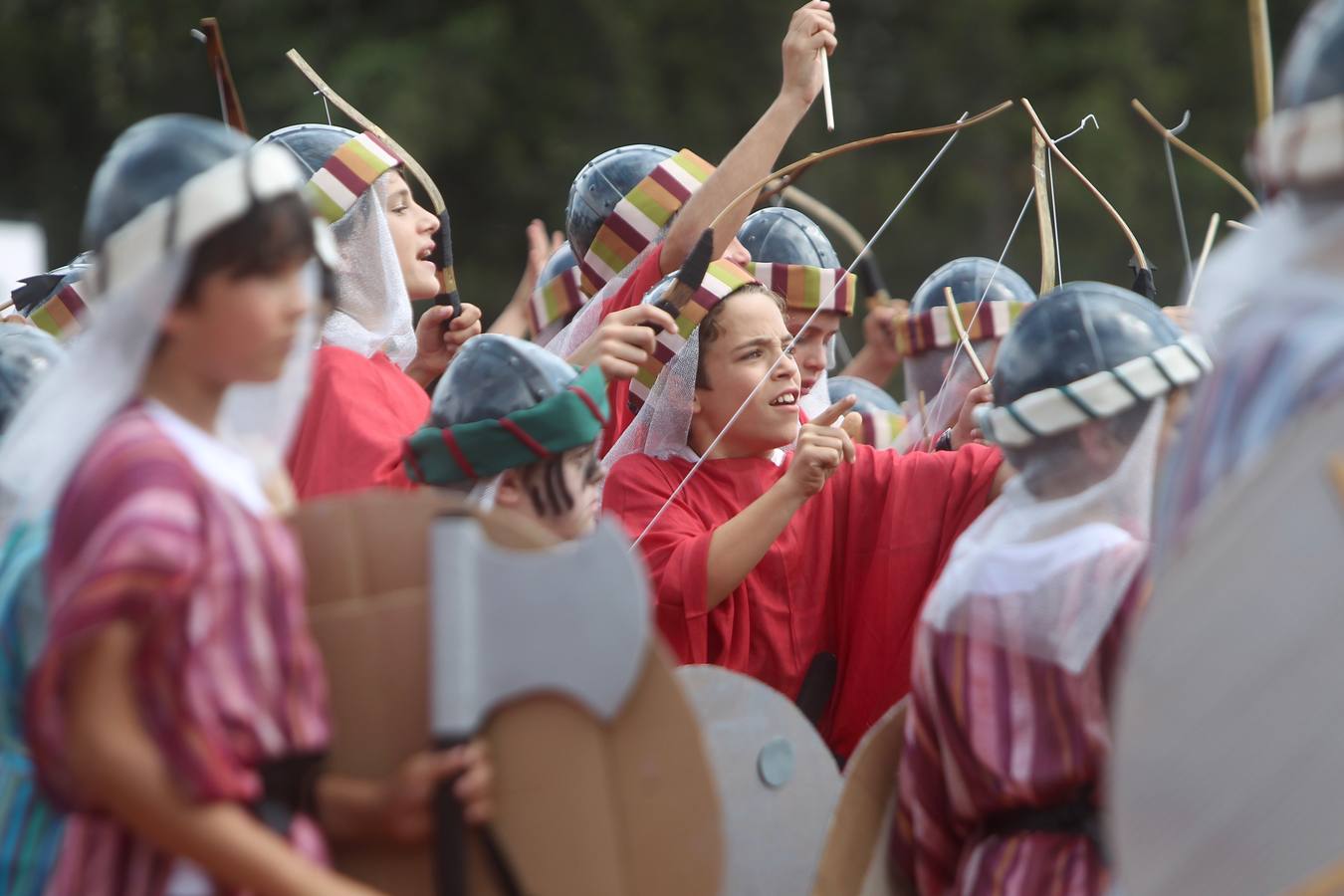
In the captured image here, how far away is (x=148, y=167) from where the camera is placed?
7.86 ft

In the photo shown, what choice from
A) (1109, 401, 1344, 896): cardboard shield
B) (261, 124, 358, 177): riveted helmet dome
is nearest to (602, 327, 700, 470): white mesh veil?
(261, 124, 358, 177): riveted helmet dome

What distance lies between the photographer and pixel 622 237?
15.8ft

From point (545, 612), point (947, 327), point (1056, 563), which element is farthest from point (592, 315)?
point (545, 612)

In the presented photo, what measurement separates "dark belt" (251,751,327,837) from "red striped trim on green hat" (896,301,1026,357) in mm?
3370

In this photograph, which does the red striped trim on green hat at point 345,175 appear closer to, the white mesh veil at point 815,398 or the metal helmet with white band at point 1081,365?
the white mesh veil at point 815,398

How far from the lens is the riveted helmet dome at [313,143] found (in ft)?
14.4

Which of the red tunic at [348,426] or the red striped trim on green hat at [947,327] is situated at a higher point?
the red tunic at [348,426]

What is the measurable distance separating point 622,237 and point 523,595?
251 cm

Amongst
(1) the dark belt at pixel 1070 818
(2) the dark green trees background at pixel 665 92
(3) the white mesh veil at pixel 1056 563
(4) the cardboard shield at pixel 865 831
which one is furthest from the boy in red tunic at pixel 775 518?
(2) the dark green trees background at pixel 665 92

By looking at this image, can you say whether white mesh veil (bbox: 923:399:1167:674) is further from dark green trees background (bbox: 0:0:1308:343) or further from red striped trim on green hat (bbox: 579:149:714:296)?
dark green trees background (bbox: 0:0:1308:343)

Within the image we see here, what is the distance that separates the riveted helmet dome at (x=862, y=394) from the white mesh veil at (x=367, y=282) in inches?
63.4

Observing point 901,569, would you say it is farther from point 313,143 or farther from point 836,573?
point 313,143

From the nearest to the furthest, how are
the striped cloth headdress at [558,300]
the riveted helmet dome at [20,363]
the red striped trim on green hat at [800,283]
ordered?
1. the riveted helmet dome at [20,363]
2. the red striped trim on green hat at [800,283]
3. the striped cloth headdress at [558,300]

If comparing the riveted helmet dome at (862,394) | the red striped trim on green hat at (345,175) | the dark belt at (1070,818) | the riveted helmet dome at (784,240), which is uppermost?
the red striped trim on green hat at (345,175)
